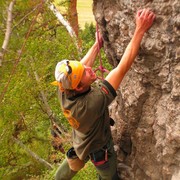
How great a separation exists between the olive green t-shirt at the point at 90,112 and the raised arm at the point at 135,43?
0.35 ft

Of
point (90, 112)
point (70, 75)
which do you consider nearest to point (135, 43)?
point (70, 75)

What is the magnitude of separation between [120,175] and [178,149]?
1.31 metres

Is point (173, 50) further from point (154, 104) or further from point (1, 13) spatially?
point (1, 13)

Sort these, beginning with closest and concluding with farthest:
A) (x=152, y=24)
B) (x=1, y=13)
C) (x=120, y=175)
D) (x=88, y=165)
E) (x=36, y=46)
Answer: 1. (x=152, y=24)
2. (x=120, y=175)
3. (x=88, y=165)
4. (x=36, y=46)
5. (x=1, y=13)

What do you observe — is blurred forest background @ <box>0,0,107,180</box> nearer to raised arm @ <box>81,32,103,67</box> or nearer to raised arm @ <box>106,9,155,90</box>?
raised arm @ <box>81,32,103,67</box>

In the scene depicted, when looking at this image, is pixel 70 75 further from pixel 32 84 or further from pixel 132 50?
pixel 32 84

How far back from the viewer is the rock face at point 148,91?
98.0 inches

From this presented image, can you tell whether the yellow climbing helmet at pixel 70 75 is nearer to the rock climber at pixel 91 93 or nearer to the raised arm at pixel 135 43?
the rock climber at pixel 91 93

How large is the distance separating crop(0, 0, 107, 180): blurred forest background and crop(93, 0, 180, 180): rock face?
495 cm

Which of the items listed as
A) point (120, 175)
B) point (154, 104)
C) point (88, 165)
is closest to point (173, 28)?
point (154, 104)

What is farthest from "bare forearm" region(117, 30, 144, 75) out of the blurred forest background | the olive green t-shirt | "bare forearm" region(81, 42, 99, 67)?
the blurred forest background

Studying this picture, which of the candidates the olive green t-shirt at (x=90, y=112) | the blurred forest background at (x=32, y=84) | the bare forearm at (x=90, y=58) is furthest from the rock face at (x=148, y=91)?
the blurred forest background at (x=32, y=84)

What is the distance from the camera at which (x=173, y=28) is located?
2.38 meters

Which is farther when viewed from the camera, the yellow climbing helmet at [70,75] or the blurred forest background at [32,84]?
the blurred forest background at [32,84]
